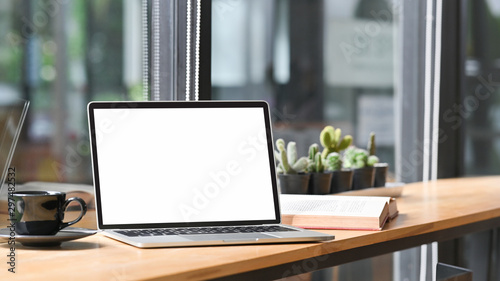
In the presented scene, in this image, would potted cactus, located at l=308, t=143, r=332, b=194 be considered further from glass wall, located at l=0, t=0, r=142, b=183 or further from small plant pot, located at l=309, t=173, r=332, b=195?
glass wall, located at l=0, t=0, r=142, b=183

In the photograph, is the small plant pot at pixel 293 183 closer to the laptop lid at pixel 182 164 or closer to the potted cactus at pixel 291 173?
the potted cactus at pixel 291 173

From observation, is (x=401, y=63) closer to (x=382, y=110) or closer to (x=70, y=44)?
(x=382, y=110)

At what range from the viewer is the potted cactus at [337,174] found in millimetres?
1853

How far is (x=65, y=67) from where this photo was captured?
7.88 feet

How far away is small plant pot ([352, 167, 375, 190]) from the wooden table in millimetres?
271

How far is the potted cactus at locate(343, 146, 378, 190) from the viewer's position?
6.27ft

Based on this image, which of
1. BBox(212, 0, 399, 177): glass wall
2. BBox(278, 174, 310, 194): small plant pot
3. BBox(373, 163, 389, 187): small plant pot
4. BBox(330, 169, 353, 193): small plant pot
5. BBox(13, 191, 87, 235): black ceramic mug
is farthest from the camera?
BBox(212, 0, 399, 177): glass wall

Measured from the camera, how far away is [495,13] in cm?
389

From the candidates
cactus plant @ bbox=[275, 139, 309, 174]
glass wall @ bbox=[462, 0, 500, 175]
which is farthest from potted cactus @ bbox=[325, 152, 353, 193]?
glass wall @ bbox=[462, 0, 500, 175]

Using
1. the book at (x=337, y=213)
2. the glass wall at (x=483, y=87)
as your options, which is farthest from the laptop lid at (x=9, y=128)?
the glass wall at (x=483, y=87)

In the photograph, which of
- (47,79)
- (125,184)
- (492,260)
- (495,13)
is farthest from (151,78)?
(495,13)

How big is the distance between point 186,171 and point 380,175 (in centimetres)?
80

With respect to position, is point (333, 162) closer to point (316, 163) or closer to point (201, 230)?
point (316, 163)

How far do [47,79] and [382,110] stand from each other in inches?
60.1
